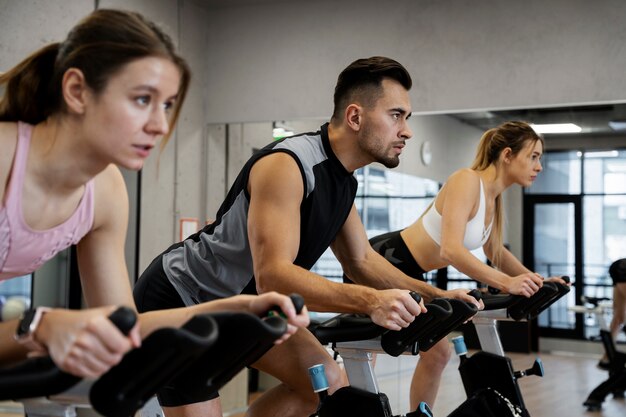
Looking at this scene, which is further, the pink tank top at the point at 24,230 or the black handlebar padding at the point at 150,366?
the pink tank top at the point at 24,230

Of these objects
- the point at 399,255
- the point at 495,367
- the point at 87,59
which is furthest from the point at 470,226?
the point at 87,59

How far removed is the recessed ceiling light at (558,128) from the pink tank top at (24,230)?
3.60 meters

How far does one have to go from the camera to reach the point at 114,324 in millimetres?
962

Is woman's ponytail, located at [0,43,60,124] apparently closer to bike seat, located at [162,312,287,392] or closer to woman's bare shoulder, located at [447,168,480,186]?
bike seat, located at [162,312,287,392]

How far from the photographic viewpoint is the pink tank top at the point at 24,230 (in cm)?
137

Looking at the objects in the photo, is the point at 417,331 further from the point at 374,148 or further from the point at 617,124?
the point at 617,124

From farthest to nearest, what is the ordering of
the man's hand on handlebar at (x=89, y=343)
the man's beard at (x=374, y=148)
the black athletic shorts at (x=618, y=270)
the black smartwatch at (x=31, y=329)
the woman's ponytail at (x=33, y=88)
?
the black athletic shorts at (x=618, y=270), the man's beard at (x=374, y=148), the woman's ponytail at (x=33, y=88), the black smartwatch at (x=31, y=329), the man's hand on handlebar at (x=89, y=343)

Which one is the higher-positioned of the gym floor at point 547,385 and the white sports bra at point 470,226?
the white sports bra at point 470,226

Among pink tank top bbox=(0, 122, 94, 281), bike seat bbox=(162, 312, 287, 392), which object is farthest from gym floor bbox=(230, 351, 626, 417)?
bike seat bbox=(162, 312, 287, 392)

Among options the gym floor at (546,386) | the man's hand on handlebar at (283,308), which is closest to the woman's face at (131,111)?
the man's hand on handlebar at (283,308)

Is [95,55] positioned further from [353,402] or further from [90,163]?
[353,402]

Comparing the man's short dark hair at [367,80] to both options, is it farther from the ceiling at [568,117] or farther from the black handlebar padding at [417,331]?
the ceiling at [568,117]

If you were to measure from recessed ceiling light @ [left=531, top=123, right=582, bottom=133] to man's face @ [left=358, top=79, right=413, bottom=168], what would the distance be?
2.40m

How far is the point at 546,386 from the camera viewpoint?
4.85 m
